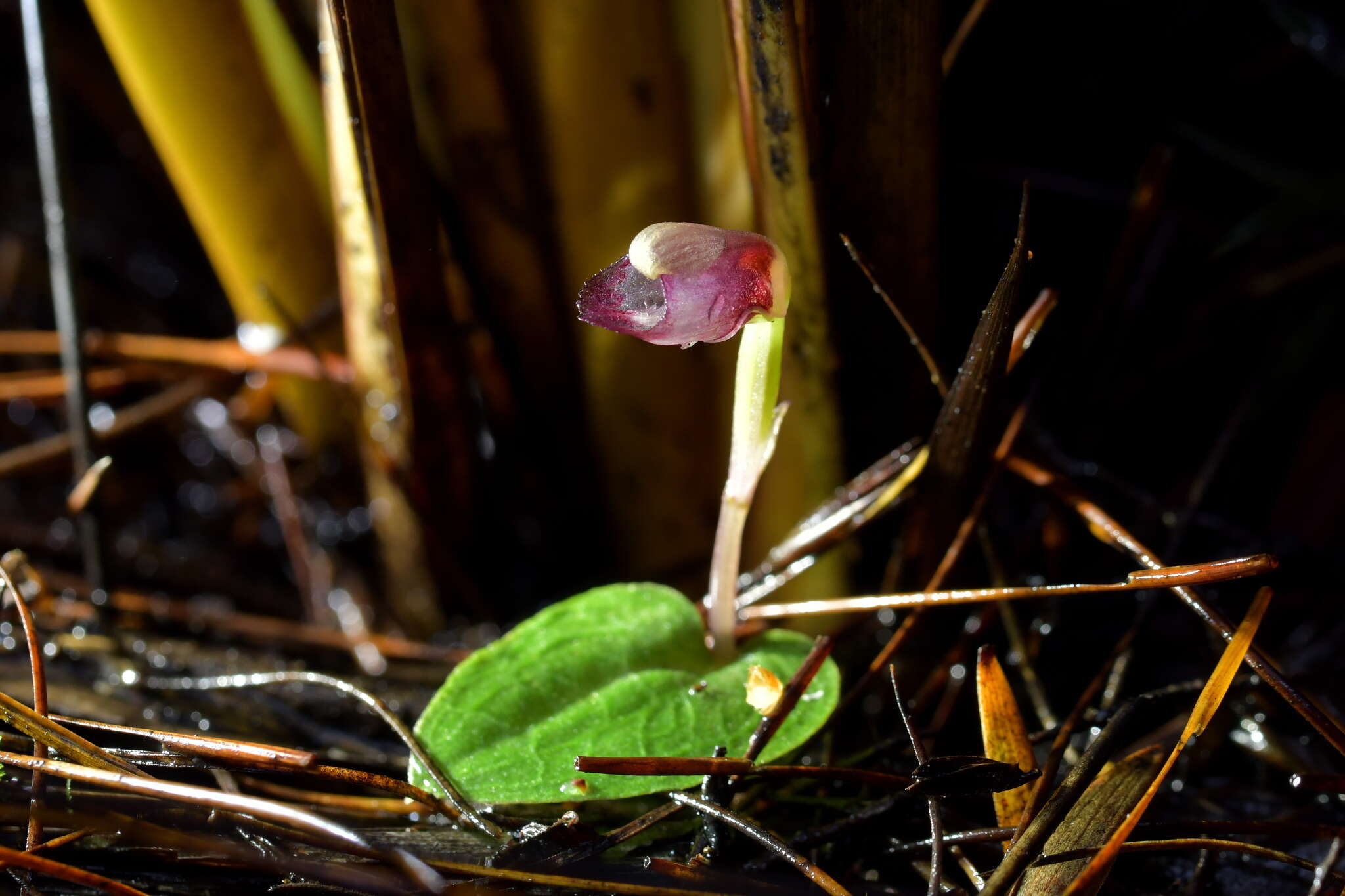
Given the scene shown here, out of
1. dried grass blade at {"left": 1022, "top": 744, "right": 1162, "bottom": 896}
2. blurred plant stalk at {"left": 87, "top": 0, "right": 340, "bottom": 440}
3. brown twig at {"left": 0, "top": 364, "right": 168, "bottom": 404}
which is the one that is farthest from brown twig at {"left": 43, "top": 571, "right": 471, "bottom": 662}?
dried grass blade at {"left": 1022, "top": 744, "right": 1162, "bottom": 896}

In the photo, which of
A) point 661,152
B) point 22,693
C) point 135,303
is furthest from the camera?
point 135,303

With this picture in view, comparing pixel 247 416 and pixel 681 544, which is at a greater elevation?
pixel 247 416

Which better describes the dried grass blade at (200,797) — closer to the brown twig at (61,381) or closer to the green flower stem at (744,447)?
the green flower stem at (744,447)

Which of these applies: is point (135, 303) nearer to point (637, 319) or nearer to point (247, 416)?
point (247, 416)

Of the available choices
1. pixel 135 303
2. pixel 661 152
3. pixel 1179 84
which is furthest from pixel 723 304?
pixel 135 303

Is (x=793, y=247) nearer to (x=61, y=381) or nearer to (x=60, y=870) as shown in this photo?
(x=60, y=870)

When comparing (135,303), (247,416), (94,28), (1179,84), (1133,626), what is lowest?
(1133,626)

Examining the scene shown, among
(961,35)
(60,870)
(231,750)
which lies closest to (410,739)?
(231,750)
